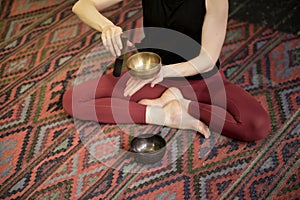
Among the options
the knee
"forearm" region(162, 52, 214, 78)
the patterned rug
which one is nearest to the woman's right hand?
"forearm" region(162, 52, 214, 78)

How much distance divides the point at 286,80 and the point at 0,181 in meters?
1.41

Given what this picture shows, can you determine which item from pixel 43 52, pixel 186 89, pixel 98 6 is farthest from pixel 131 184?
pixel 43 52

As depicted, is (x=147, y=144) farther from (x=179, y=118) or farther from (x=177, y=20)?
(x=177, y=20)

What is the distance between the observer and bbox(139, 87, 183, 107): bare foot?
209 centimetres

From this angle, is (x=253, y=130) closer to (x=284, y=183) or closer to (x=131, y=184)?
(x=284, y=183)

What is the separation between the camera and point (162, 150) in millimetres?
1922

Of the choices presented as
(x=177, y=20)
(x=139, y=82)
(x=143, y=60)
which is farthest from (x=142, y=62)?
(x=177, y=20)

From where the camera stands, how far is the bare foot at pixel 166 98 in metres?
2.09

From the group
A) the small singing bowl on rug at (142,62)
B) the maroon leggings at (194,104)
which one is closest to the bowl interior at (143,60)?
the small singing bowl on rug at (142,62)

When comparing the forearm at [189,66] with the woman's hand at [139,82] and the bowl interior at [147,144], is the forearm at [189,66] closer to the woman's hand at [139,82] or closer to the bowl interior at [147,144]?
the woman's hand at [139,82]

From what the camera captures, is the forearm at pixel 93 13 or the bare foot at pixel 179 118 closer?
the forearm at pixel 93 13

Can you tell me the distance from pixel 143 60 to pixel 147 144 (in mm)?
359

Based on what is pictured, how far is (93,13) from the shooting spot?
192cm

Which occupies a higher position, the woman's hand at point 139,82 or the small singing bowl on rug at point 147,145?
the woman's hand at point 139,82
